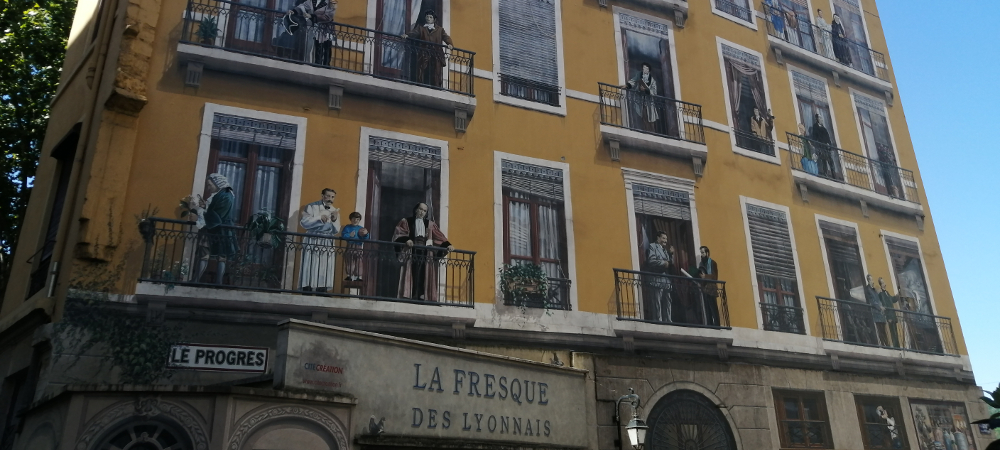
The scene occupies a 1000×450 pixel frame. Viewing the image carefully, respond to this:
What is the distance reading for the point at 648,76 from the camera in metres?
15.5

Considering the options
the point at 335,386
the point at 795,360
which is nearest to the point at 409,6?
the point at 335,386

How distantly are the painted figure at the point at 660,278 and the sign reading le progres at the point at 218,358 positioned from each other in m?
6.82

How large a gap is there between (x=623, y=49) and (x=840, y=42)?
741 cm

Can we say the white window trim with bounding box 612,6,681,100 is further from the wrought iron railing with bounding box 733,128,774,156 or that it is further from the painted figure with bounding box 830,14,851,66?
the painted figure with bounding box 830,14,851,66

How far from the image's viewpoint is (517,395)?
11.4m

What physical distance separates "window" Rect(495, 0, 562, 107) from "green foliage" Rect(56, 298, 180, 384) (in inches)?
275

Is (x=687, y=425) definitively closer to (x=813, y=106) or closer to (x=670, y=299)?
(x=670, y=299)

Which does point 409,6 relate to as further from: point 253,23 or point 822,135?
point 822,135

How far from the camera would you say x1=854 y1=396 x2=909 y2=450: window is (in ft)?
49.8

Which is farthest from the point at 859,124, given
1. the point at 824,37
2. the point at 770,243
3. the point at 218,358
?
the point at 218,358

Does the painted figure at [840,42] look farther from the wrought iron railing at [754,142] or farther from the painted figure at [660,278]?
the painted figure at [660,278]

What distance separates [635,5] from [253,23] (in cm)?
787

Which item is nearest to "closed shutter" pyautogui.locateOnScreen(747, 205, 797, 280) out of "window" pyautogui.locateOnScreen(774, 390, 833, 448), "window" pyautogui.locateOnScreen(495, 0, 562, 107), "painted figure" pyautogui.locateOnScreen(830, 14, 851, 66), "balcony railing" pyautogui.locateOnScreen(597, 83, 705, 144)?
"balcony railing" pyautogui.locateOnScreen(597, 83, 705, 144)

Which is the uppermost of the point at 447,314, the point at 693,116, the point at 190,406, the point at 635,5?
the point at 635,5
